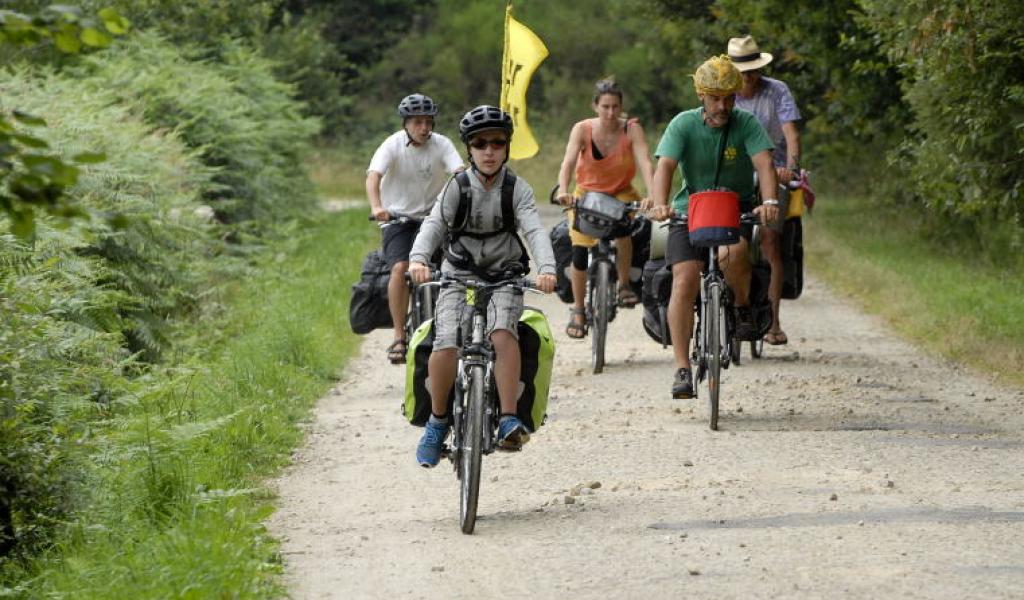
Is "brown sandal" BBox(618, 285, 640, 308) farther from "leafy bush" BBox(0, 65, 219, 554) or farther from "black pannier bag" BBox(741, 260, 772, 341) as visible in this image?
"leafy bush" BBox(0, 65, 219, 554)

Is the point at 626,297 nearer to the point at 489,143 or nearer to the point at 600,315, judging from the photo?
the point at 600,315

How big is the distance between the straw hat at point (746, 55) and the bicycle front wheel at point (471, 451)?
226 inches

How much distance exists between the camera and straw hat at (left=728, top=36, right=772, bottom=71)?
43.2 feet

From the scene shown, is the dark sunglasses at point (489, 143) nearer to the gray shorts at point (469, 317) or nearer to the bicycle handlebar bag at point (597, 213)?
the gray shorts at point (469, 317)

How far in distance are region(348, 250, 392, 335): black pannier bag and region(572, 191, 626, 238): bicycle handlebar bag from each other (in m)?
1.51

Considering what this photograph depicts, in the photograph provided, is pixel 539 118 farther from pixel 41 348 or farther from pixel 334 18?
pixel 41 348

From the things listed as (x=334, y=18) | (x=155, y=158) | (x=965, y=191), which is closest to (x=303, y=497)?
(x=965, y=191)

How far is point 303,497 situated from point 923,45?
7.19 metres

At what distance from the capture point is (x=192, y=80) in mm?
25641

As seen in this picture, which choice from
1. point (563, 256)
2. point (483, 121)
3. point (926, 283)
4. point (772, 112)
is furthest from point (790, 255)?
point (483, 121)

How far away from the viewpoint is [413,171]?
1258 centimetres

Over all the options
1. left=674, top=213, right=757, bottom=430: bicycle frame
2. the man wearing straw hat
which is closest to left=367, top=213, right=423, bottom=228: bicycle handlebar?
left=674, top=213, right=757, bottom=430: bicycle frame

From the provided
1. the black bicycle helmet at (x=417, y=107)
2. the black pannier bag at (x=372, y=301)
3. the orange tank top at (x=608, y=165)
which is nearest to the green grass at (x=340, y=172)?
the orange tank top at (x=608, y=165)

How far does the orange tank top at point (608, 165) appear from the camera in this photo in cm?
1357
